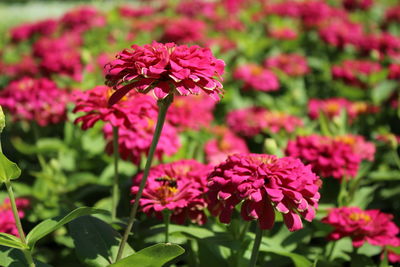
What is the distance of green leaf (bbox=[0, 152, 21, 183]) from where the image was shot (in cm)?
94

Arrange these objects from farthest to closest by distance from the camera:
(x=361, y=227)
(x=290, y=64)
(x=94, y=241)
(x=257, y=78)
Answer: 1. (x=290, y=64)
2. (x=257, y=78)
3. (x=361, y=227)
4. (x=94, y=241)

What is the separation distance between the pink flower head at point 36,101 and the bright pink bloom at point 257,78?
1.18 m

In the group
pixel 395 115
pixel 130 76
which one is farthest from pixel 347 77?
pixel 130 76

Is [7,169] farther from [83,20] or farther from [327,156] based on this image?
[83,20]

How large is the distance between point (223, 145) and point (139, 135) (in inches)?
29.1

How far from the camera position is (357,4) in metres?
4.48

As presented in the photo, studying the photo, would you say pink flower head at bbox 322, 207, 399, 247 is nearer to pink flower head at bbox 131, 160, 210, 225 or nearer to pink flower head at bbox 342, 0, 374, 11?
pink flower head at bbox 131, 160, 210, 225

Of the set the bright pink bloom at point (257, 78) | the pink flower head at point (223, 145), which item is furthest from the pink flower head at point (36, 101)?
the bright pink bloom at point (257, 78)

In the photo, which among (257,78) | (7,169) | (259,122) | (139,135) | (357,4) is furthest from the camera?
(357,4)

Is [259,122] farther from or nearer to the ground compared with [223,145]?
farther from the ground

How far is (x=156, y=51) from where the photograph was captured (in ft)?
A: 3.36

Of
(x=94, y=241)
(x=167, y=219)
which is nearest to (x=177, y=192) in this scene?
(x=167, y=219)

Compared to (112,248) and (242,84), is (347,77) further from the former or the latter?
(112,248)

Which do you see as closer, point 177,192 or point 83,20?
point 177,192
